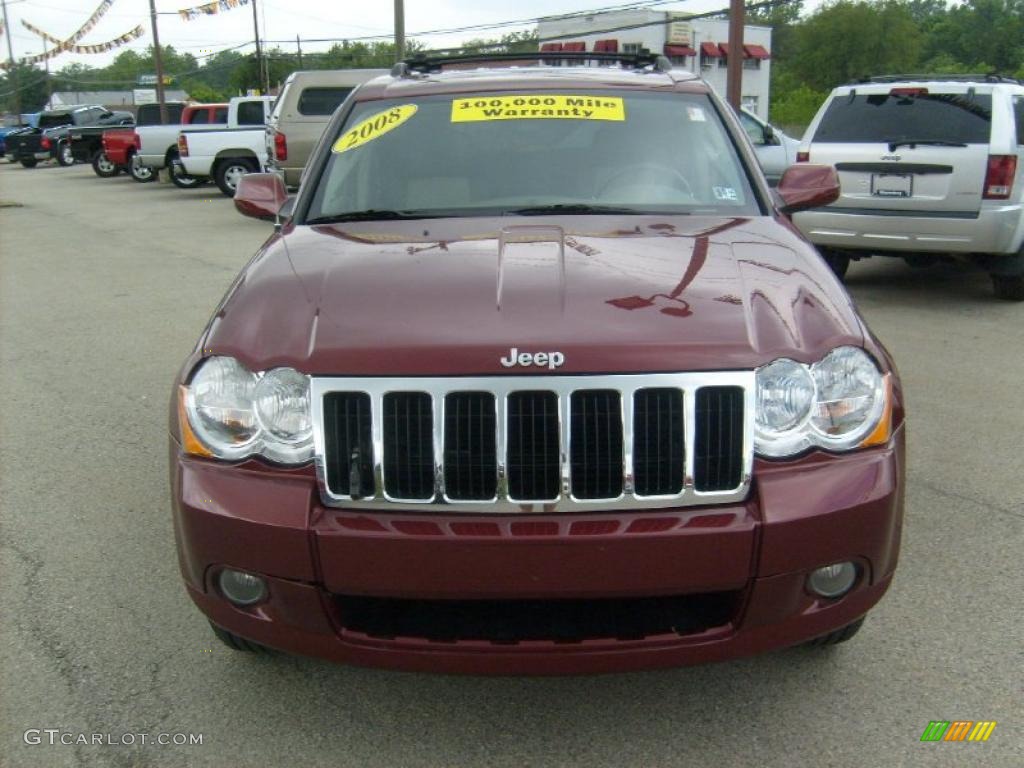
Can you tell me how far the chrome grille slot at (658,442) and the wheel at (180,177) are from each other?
2172 centimetres

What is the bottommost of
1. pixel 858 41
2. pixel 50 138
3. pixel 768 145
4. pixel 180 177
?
pixel 180 177

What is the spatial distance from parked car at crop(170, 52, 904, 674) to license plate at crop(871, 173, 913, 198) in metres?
6.05

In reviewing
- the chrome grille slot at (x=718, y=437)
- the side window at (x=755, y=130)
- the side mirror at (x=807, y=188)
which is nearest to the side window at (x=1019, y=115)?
the side mirror at (x=807, y=188)

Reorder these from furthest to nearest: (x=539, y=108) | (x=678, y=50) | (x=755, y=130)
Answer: (x=678, y=50) → (x=755, y=130) → (x=539, y=108)

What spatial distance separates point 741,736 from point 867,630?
0.75 m

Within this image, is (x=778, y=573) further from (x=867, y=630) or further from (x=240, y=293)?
(x=240, y=293)

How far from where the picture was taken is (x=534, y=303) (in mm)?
2555

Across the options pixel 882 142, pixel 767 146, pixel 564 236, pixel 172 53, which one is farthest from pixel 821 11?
pixel 564 236

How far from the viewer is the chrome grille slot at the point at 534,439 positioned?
2361 mm

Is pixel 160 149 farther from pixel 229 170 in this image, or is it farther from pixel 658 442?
pixel 658 442

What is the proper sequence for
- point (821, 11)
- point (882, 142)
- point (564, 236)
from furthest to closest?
point (821, 11)
point (882, 142)
point (564, 236)

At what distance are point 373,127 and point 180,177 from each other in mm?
20726

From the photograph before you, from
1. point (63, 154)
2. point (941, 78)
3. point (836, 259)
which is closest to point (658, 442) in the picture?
point (836, 259)

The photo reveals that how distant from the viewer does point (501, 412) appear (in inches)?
92.7
